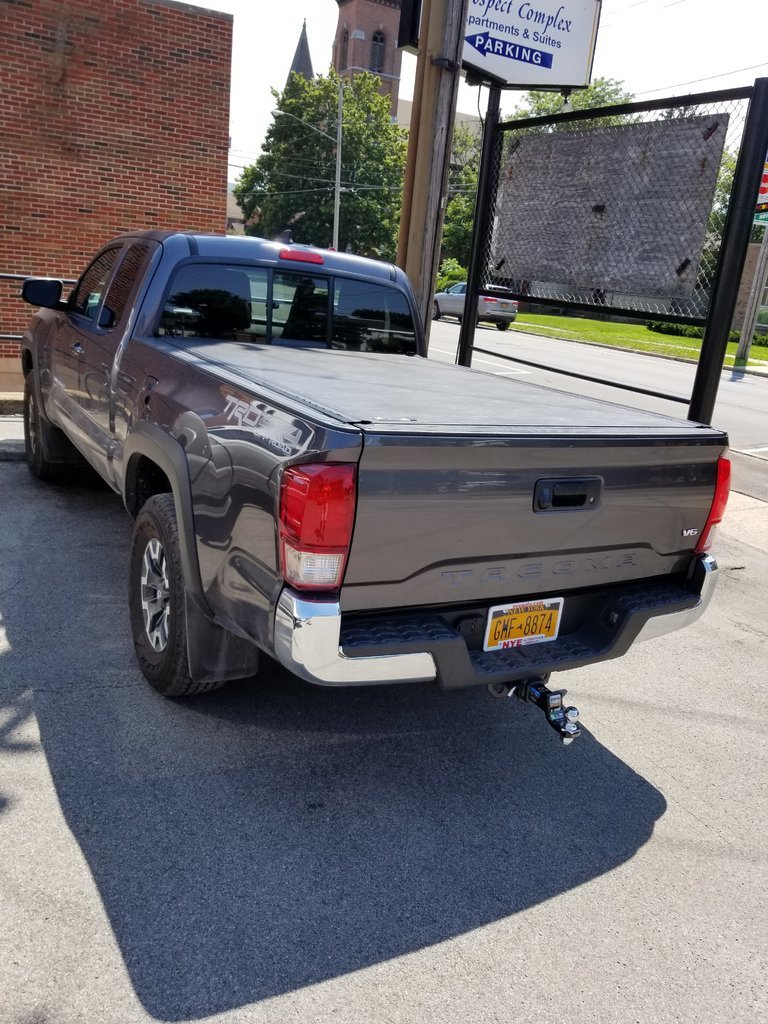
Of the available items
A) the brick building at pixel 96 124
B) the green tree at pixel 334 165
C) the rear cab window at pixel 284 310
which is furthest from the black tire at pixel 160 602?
the green tree at pixel 334 165

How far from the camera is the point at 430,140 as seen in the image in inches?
289

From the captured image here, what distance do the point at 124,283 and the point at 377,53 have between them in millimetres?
78175

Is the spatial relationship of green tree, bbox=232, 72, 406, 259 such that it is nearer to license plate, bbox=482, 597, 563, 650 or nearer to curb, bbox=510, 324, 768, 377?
curb, bbox=510, 324, 768, 377

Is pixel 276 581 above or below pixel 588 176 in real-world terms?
below

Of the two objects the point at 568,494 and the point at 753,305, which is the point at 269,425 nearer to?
the point at 568,494

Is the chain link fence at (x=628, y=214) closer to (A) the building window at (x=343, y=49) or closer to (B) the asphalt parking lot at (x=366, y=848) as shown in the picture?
(B) the asphalt parking lot at (x=366, y=848)

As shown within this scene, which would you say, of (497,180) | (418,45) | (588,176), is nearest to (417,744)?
(588,176)

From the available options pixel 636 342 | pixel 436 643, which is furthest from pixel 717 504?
pixel 636 342

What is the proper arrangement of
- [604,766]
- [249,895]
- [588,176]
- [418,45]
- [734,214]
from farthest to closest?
[418,45], [588,176], [734,214], [604,766], [249,895]

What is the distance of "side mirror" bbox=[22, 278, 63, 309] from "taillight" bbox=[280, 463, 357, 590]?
3553 millimetres

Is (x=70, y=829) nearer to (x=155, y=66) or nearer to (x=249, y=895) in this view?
(x=249, y=895)

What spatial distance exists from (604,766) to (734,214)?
355 cm

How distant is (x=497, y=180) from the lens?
7609 millimetres

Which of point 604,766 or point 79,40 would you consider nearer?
point 604,766
